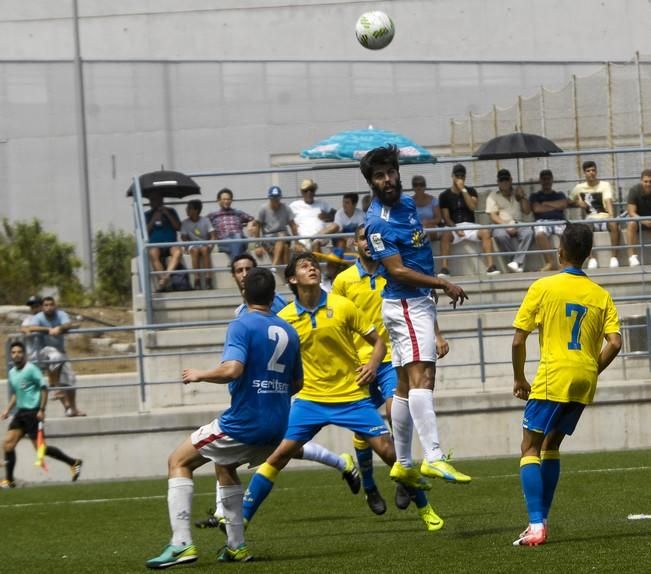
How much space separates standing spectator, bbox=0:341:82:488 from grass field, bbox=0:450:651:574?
82 cm

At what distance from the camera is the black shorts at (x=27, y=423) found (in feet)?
53.1

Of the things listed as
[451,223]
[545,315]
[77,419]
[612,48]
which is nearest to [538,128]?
[451,223]

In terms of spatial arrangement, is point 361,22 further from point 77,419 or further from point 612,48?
point 612,48

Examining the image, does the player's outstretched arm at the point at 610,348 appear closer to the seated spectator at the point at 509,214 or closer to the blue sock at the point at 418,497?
the blue sock at the point at 418,497

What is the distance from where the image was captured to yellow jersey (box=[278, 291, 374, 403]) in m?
9.68

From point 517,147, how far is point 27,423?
28.2ft

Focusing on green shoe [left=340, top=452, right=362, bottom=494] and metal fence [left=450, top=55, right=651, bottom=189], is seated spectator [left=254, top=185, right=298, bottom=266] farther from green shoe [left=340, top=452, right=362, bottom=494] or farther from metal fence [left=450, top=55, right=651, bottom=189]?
green shoe [left=340, top=452, right=362, bottom=494]

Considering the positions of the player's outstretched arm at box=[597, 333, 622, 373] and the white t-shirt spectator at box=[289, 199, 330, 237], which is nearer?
the player's outstretched arm at box=[597, 333, 622, 373]

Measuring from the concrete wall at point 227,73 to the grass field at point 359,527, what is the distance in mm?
16634

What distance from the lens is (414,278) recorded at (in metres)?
8.55

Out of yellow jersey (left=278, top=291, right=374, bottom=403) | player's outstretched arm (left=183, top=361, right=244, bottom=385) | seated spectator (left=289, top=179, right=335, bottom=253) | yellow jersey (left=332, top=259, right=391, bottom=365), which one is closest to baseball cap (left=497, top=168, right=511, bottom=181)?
seated spectator (left=289, top=179, right=335, bottom=253)

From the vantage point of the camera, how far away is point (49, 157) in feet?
104

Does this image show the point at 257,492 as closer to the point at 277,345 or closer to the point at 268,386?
the point at 268,386

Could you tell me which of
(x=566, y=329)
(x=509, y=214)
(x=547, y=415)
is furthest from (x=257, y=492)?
(x=509, y=214)
